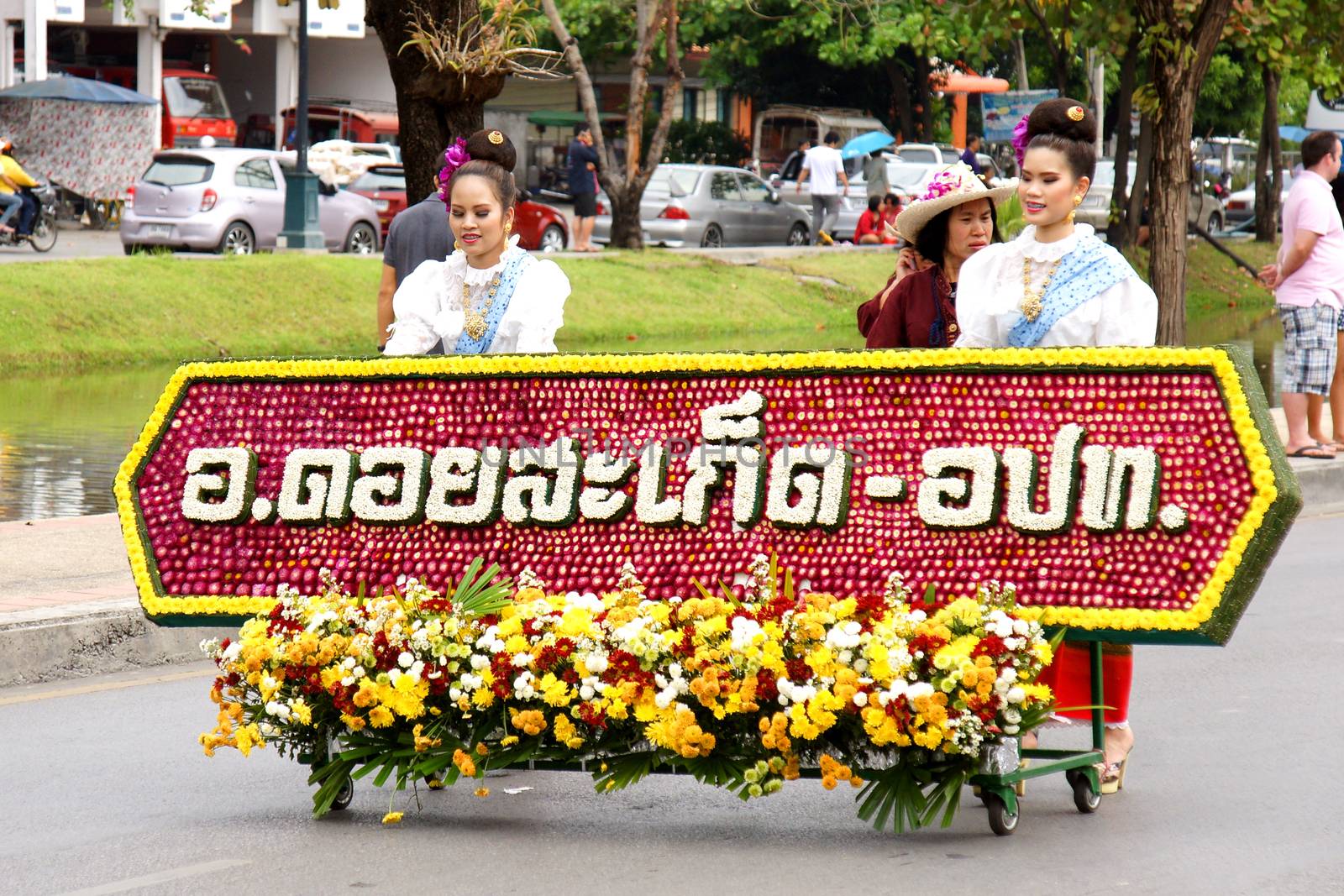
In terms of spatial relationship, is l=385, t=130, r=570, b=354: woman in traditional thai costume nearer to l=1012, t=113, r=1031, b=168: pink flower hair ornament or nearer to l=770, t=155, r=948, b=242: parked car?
l=1012, t=113, r=1031, b=168: pink flower hair ornament

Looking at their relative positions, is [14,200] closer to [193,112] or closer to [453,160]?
[193,112]

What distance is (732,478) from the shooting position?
5.38 meters

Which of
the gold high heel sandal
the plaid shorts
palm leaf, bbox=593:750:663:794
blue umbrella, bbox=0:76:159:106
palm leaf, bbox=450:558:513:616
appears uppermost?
blue umbrella, bbox=0:76:159:106

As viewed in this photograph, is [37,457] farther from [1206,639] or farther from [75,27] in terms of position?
[75,27]

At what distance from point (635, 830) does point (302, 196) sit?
67.1ft

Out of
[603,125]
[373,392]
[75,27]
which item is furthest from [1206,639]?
[603,125]

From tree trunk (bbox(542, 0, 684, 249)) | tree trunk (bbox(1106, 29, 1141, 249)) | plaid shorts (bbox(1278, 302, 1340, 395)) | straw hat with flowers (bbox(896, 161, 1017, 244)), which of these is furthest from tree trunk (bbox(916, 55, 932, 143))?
straw hat with flowers (bbox(896, 161, 1017, 244))

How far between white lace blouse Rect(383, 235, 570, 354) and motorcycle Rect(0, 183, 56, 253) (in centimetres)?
2039

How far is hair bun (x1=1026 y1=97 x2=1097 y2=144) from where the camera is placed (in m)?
5.52

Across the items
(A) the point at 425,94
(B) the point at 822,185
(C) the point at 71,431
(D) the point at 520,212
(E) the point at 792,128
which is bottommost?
(C) the point at 71,431

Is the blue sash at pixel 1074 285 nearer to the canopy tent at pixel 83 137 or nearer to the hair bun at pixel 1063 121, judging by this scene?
the hair bun at pixel 1063 121

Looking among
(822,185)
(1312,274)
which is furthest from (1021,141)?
(822,185)

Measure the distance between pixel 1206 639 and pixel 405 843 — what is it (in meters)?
2.13

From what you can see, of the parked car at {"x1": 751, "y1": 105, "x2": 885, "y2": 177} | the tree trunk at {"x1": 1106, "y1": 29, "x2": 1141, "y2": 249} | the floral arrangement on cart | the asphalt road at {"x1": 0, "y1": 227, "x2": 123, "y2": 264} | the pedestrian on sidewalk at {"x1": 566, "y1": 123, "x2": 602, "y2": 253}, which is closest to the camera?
the floral arrangement on cart
